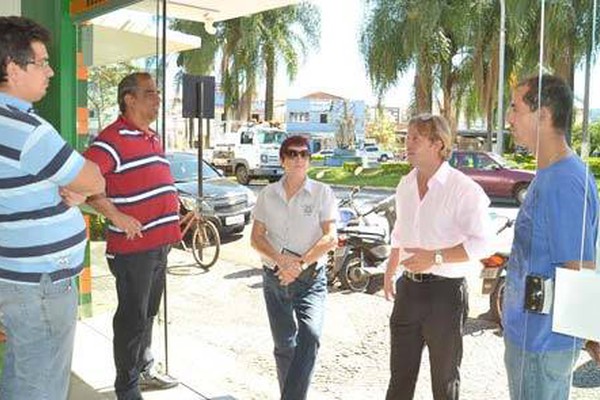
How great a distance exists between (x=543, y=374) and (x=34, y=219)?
5.26 feet

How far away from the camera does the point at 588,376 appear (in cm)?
378

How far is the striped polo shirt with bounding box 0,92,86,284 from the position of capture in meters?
2.10

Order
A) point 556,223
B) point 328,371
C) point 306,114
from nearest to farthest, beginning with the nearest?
point 556,223 < point 328,371 < point 306,114

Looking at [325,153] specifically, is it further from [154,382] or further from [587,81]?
[587,81]

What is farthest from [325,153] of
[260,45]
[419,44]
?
[419,44]

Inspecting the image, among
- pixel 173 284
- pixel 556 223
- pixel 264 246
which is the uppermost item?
pixel 556 223

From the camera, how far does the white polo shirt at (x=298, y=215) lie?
334 cm

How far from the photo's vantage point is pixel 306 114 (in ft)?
163

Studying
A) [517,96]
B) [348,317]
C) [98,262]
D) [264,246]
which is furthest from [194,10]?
[517,96]

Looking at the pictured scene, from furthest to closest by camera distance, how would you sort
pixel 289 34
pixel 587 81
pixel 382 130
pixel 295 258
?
pixel 382 130 → pixel 289 34 → pixel 295 258 → pixel 587 81

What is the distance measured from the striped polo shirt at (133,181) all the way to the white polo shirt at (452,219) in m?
1.23

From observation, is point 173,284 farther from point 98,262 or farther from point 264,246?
point 264,246

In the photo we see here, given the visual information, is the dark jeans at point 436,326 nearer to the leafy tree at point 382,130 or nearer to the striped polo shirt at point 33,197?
the striped polo shirt at point 33,197

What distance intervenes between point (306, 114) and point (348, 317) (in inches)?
1738
